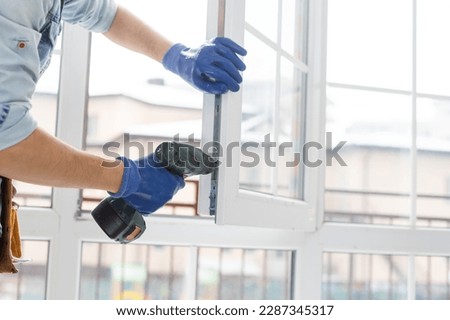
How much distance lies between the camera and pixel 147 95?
2418 mm

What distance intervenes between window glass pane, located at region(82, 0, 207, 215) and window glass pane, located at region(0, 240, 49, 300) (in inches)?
8.5

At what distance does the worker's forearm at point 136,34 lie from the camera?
4.99 ft

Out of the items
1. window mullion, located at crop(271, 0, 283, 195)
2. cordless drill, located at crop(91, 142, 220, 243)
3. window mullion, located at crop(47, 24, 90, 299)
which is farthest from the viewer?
window mullion, located at crop(47, 24, 90, 299)

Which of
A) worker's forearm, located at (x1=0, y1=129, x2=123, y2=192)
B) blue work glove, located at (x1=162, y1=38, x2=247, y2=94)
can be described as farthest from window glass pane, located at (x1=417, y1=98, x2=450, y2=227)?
worker's forearm, located at (x1=0, y1=129, x2=123, y2=192)

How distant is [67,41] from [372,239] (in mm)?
1174

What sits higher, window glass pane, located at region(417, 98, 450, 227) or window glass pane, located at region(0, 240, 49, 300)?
window glass pane, located at region(417, 98, 450, 227)

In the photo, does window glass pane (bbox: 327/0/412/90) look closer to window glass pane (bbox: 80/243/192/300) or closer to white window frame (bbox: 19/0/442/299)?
white window frame (bbox: 19/0/442/299)

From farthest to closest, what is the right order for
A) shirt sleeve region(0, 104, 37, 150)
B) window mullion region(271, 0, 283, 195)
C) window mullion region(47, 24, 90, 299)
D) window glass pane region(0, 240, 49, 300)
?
window glass pane region(0, 240, 49, 300), window mullion region(47, 24, 90, 299), window mullion region(271, 0, 283, 195), shirt sleeve region(0, 104, 37, 150)

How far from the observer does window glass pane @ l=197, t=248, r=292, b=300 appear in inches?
82.0

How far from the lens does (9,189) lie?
1.26 metres

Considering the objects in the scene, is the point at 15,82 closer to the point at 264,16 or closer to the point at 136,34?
the point at 136,34

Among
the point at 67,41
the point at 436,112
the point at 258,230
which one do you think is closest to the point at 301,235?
the point at 258,230

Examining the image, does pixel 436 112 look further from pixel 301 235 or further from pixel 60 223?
pixel 60 223

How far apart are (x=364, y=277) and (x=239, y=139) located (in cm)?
110
